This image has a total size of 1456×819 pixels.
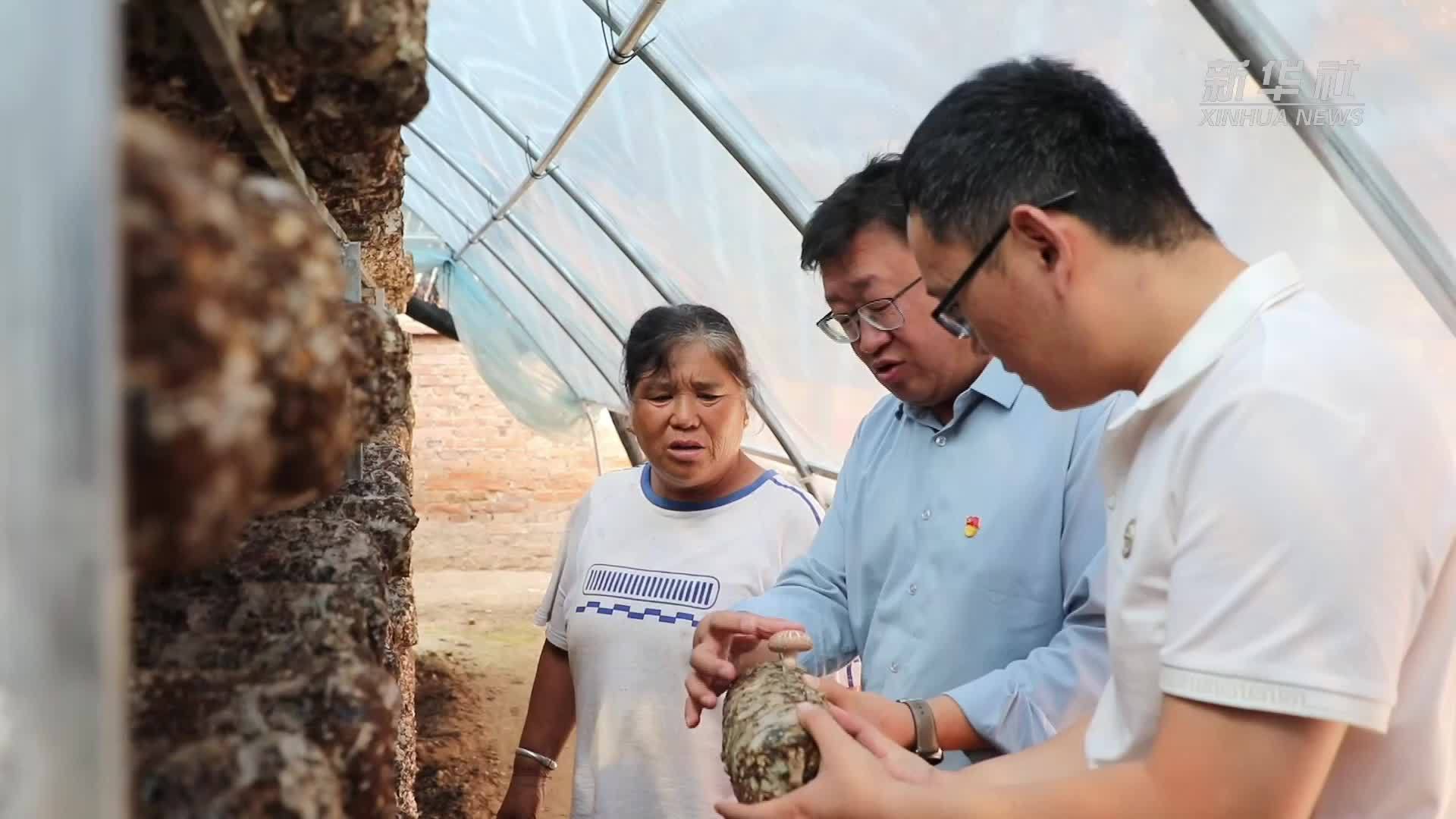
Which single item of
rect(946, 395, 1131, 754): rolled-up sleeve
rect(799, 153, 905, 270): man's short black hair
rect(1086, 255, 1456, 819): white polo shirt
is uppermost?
rect(799, 153, 905, 270): man's short black hair

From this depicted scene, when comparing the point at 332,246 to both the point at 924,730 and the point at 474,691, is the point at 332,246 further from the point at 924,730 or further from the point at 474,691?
the point at 474,691

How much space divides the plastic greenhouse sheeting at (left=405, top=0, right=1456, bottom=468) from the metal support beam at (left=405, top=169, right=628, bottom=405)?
1.28m

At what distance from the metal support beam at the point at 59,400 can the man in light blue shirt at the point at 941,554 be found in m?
1.40

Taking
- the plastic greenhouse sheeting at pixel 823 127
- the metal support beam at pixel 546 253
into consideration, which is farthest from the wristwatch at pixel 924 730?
the metal support beam at pixel 546 253

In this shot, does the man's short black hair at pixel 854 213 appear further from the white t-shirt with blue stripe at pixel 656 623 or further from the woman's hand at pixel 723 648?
the white t-shirt with blue stripe at pixel 656 623

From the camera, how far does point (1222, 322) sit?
1192 millimetres

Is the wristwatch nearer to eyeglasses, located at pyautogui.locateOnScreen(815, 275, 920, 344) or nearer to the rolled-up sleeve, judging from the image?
the rolled-up sleeve

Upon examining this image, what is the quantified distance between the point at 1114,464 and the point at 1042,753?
44 cm

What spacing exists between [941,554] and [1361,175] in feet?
4.43

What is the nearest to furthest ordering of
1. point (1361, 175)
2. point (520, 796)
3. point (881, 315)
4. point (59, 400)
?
point (59, 400) < point (881, 315) < point (1361, 175) < point (520, 796)

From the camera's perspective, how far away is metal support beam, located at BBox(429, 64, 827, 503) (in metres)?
5.68

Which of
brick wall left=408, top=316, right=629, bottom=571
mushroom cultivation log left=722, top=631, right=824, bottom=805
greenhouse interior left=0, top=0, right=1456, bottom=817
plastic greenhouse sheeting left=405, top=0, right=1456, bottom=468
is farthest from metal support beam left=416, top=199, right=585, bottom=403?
mushroom cultivation log left=722, top=631, right=824, bottom=805

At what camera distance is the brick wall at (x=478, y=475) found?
11172mm

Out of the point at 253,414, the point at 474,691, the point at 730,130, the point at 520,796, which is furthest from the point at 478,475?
the point at 253,414
